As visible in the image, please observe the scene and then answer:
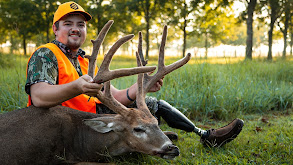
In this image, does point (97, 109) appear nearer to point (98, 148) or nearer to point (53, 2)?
point (98, 148)

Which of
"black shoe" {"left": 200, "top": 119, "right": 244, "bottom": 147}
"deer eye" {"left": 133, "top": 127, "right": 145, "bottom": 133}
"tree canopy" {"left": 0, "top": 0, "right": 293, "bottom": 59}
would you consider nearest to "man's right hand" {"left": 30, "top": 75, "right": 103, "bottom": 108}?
"deer eye" {"left": 133, "top": 127, "right": 145, "bottom": 133}

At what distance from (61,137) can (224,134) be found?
6.54ft

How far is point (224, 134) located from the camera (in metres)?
3.36

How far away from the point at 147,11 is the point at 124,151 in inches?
879

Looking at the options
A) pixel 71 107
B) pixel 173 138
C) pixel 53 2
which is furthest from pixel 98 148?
pixel 53 2

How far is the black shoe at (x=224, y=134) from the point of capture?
3.35 meters

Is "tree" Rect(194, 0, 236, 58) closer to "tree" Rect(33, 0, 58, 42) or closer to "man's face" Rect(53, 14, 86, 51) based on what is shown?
"tree" Rect(33, 0, 58, 42)

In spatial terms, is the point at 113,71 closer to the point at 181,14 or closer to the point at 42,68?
the point at 42,68

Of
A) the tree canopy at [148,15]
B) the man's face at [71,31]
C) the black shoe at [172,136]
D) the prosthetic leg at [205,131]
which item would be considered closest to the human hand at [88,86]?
the man's face at [71,31]

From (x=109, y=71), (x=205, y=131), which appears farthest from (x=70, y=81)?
(x=205, y=131)

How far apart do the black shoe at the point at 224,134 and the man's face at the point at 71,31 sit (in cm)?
207

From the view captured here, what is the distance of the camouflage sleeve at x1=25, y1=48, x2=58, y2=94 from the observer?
2.58 metres

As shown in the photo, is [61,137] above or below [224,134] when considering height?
above

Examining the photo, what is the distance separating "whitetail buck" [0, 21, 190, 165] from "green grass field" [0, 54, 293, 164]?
0.32 metres
